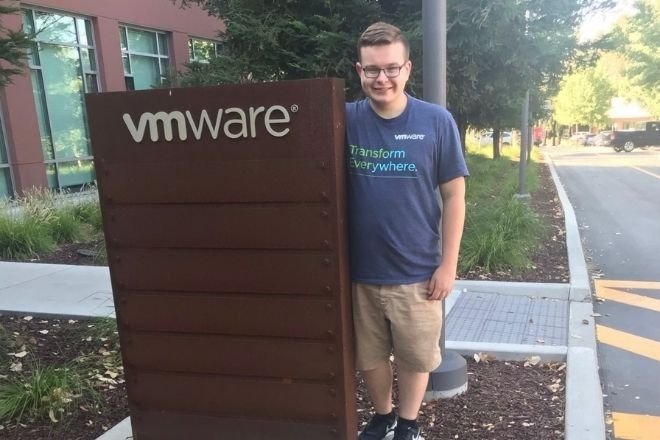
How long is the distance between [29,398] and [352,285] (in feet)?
6.61

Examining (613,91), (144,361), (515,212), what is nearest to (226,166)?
(144,361)

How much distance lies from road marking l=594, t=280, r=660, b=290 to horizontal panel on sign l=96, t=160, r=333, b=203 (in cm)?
487

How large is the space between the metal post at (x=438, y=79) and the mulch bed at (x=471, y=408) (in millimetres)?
74

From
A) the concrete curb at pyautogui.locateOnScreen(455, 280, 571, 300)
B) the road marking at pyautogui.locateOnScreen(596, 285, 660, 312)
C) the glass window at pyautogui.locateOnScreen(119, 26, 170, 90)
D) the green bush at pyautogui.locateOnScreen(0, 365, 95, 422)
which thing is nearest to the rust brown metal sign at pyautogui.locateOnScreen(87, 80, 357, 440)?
the green bush at pyautogui.locateOnScreen(0, 365, 95, 422)

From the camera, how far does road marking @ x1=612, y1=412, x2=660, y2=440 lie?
10.2ft

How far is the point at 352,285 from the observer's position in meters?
2.45

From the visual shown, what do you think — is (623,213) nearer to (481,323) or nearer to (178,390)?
(481,323)

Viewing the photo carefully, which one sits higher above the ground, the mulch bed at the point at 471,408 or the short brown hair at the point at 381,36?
the short brown hair at the point at 381,36

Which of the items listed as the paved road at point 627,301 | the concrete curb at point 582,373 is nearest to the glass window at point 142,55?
the paved road at point 627,301

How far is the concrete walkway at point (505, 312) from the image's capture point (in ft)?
11.0

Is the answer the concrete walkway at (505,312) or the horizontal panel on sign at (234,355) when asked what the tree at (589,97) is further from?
the horizontal panel on sign at (234,355)

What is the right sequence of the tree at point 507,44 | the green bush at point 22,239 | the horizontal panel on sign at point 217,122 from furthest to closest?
the green bush at point 22,239, the tree at point 507,44, the horizontal panel on sign at point 217,122

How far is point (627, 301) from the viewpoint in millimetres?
5469

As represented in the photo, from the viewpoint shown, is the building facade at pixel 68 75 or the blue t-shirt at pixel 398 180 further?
the building facade at pixel 68 75
